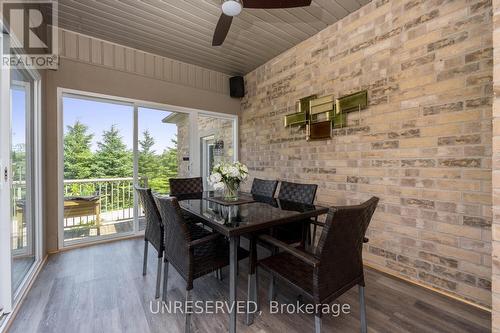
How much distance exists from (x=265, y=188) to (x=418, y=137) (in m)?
1.68

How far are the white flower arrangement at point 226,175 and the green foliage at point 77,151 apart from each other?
7.48ft

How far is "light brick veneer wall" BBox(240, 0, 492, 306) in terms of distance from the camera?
1.81 meters

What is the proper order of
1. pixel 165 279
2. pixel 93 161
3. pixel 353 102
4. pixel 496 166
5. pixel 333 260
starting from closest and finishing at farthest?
pixel 496 166 → pixel 333 260 → pixel 165 279 → pixel 353 102 → pixel 93 161

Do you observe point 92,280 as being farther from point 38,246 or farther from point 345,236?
point 345,236

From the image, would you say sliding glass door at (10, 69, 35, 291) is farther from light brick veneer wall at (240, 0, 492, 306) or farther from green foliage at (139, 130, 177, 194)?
light brick veneer wall at (240, 0, 492, 306)

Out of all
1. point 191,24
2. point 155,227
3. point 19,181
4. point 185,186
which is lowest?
point 155,227

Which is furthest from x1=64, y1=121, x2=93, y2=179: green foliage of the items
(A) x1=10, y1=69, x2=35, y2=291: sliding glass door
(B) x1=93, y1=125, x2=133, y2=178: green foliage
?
(A) x1=10, y1=69, x2=35, y2=291: sliding glass door

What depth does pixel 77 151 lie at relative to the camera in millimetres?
3217

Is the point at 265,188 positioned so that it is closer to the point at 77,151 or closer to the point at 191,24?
the point at 191,24

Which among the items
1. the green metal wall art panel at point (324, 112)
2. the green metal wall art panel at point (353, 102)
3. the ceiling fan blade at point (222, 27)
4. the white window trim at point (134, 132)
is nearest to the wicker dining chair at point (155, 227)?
the white window trim at point (134, 132)

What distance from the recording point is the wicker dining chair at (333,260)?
1.21 metres

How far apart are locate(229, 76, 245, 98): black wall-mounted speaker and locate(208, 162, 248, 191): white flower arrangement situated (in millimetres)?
2608

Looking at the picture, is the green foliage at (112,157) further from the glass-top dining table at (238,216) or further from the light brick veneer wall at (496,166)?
the light brick veneer wall at (496,166)

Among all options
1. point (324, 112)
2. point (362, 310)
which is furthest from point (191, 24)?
point (362, 310)
